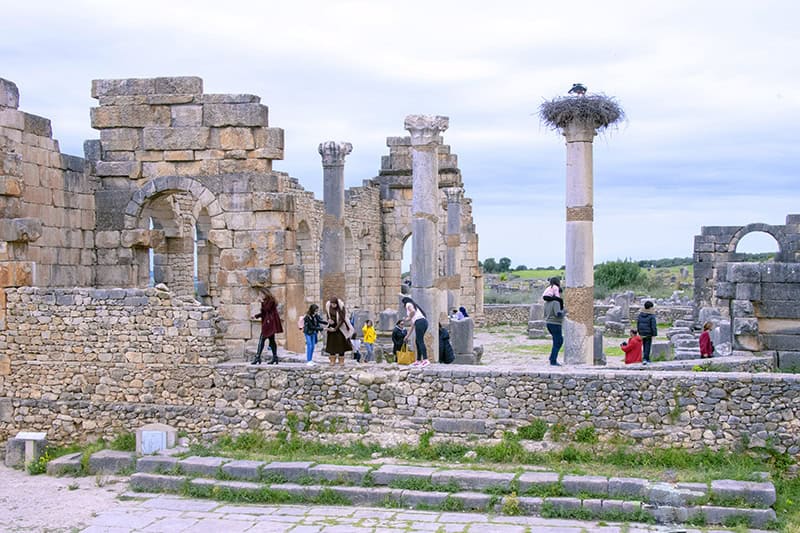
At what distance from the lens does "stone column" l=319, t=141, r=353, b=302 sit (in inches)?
939

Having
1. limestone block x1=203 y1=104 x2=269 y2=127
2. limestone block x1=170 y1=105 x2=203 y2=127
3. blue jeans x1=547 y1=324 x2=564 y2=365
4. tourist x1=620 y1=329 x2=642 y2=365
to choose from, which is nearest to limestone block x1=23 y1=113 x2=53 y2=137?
limestone block x1=170 y1=105 x2=203 y2=127

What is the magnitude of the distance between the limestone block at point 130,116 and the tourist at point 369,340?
6.70 m

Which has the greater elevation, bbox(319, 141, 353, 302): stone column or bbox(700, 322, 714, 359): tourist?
bbox(319, 141, 353, 302): stone column

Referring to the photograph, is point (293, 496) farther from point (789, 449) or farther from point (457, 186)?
point (457, 186)

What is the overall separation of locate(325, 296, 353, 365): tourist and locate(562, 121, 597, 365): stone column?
431 centimetres

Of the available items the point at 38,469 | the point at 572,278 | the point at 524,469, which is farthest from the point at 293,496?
the point at 572,278

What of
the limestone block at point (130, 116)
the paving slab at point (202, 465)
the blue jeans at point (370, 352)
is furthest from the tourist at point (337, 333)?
the blue jeans at point (370, 352)

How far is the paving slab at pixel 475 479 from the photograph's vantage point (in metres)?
11.5

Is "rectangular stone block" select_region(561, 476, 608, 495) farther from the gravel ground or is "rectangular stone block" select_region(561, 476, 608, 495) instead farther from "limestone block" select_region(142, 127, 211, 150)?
"limestone block" select_region(142, 127, 211, 150)

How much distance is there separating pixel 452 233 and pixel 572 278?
12317 mm

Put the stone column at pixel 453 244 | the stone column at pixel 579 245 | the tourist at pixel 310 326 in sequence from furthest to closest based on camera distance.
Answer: the stone column at pixel 453 244 → the stone column at pixel 579 245 → the tourist at pixel 310 326

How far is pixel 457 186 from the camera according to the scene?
1214 inches

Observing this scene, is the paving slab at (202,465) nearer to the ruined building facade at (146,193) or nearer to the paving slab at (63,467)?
the paving slab at (63,467)

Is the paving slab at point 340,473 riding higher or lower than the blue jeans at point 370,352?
lower
